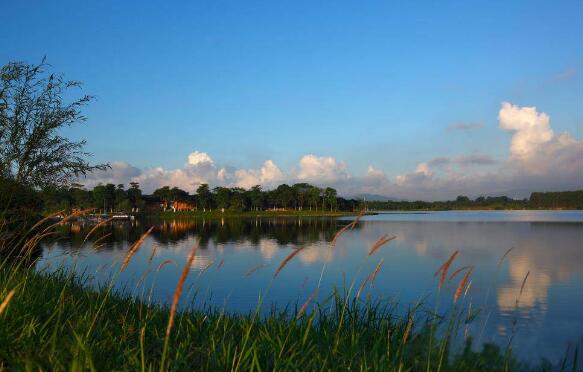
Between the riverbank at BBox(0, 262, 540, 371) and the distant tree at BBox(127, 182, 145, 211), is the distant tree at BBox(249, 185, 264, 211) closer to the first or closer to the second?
the distant tree at BBox(127, 182, 145, 211)

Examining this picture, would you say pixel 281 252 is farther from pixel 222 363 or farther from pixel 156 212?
pixel 156 212

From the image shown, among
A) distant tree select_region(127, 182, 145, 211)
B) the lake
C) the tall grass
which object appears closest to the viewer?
the tall grass

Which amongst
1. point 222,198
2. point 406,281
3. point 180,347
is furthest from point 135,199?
point 180,347

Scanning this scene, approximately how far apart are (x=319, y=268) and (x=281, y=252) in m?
12.4

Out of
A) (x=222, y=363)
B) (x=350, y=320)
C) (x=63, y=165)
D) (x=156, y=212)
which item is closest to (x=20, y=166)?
(x=63, y=165)

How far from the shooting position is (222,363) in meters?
4.34

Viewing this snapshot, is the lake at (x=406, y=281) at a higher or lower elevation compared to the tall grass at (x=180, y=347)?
lower

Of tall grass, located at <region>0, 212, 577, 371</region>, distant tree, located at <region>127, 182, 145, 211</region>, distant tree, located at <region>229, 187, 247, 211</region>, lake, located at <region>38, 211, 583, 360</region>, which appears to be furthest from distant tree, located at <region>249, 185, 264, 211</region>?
tall grass, located at <region>0, 212, 577, 371</region>

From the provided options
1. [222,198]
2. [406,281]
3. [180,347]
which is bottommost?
[406,281]

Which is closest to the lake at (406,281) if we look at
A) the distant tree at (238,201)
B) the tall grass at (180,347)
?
the tall grass at (180,347)

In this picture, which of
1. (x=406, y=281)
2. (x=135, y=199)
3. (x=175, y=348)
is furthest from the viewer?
(x=135, y=199)

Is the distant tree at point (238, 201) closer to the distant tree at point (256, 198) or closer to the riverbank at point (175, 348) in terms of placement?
the distant tree at point (256, 198)

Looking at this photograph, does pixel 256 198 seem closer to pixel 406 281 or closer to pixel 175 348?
pixel 406 281

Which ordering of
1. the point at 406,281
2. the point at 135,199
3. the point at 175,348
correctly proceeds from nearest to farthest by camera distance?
the point at 175,348 < the point at 406,281 < the point at 135,199
